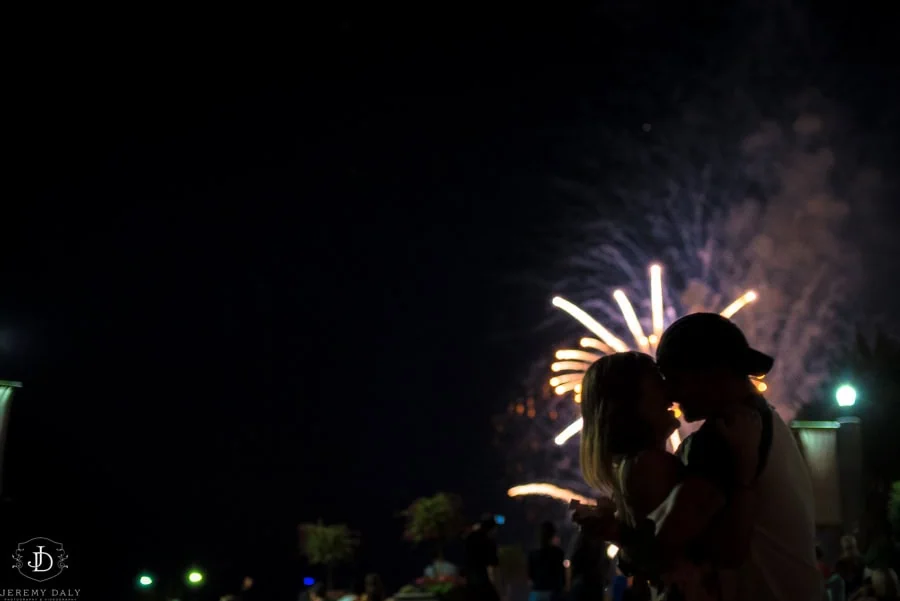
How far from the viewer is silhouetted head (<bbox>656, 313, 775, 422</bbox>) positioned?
9.01ft

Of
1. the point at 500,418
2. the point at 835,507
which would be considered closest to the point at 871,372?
the point at 835,507

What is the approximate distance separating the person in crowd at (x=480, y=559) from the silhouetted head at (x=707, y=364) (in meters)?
7.83

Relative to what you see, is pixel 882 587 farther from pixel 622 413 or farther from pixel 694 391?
pixel 694 391

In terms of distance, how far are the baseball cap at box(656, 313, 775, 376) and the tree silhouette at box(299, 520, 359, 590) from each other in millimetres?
42791

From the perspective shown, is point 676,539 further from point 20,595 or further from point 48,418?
point 48,418

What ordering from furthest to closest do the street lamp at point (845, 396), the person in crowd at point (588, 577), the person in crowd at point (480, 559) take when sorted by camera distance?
1. the street lamp at point (845, 396)
2. the person in crowd at point (480, 559)
3. the person in crowd at point (588, 577)

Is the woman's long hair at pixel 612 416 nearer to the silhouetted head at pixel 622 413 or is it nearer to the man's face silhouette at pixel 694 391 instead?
the silhouetted head at pixel 622 413

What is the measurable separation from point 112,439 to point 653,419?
156ft

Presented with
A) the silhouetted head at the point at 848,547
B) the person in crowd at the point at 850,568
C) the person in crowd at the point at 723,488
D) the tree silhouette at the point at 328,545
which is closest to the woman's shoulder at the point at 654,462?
the person in crowd at the point at 723,488

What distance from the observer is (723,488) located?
8.45 ft

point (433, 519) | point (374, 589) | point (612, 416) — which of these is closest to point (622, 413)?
point (612, 416)

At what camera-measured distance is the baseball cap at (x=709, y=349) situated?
109 inches

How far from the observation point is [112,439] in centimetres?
4709

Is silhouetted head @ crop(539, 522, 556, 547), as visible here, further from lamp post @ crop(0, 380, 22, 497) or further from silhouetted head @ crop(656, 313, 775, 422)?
silhouetted head @ crop(656, 313, 775, 422)
